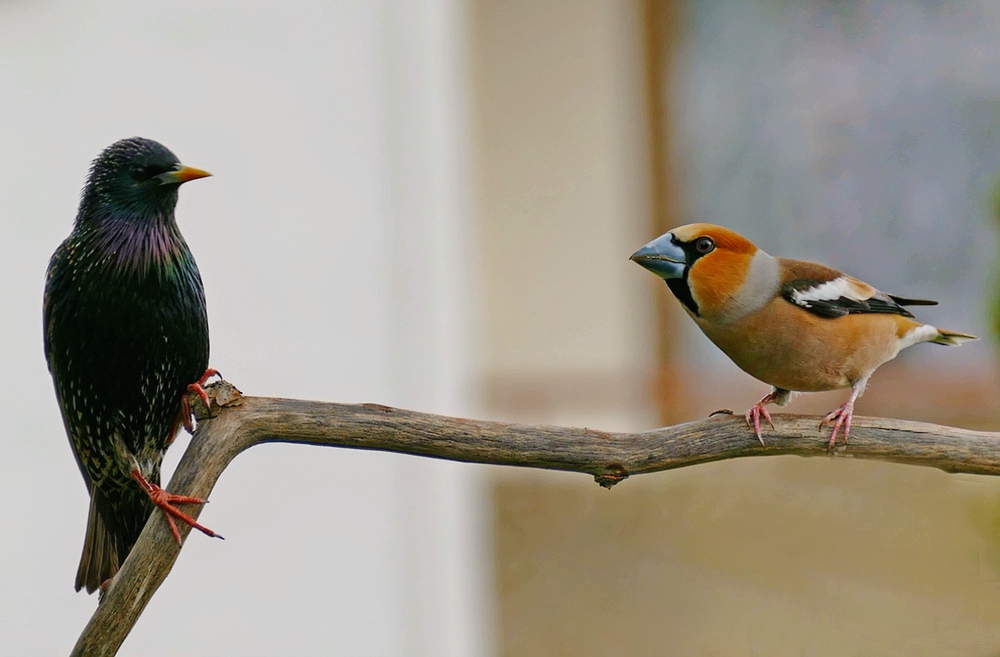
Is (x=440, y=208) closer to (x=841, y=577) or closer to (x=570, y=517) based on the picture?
(x=570, y=517)

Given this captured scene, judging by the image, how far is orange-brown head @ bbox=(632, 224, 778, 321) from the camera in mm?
522

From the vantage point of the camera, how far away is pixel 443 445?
0.54 meters

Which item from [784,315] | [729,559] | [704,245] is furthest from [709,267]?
[729,559]

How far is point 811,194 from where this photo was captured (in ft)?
6.64

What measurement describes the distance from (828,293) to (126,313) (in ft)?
1.48

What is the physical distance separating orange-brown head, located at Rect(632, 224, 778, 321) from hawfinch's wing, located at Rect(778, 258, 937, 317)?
6 cm

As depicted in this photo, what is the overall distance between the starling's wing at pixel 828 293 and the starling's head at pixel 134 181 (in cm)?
40

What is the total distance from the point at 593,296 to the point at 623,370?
15 cm

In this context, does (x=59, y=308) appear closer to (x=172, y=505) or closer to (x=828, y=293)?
(x=172, y=505)

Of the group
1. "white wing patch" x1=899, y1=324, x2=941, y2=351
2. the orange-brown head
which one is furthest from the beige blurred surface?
the orange-brown head

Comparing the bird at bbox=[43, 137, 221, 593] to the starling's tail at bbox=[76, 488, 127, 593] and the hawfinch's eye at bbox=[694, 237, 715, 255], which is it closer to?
the starling's tail at bbox=[76, 488, 127, 593]

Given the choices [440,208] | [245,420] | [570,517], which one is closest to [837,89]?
[440,208]

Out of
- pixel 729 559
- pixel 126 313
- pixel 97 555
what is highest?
pixel 126 313

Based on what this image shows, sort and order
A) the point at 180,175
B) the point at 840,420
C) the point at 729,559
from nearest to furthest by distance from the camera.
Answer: the point at 180,175, the point at 840,420, the point at 729,559
